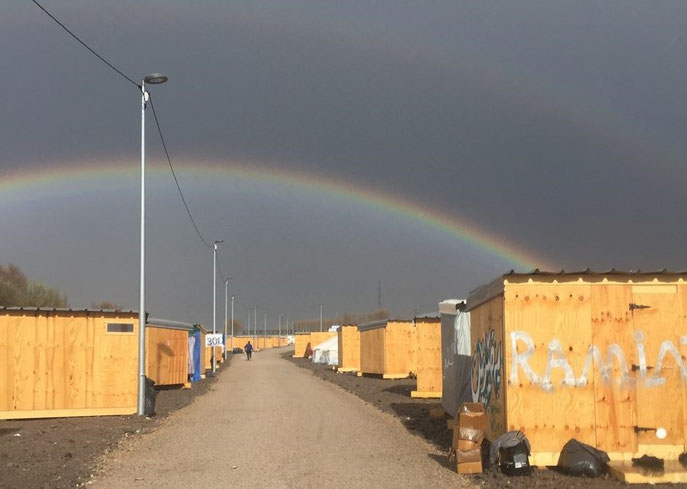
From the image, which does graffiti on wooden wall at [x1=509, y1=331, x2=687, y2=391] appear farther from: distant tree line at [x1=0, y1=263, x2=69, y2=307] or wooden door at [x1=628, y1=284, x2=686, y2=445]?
distant tree line at [x1=0, y1=263, x2=69, y2=307]

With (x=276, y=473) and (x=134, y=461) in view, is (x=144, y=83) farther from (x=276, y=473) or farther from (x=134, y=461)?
(x=276, y=473)

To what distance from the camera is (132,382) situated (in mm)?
20719

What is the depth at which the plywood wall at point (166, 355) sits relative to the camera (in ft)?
93.2

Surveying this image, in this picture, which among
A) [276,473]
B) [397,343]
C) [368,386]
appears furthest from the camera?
[397,343]

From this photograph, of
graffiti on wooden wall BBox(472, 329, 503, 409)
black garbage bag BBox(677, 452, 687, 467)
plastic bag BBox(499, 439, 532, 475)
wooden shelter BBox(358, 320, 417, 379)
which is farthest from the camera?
wooden shelter BBox(358, 320, 417, 379)

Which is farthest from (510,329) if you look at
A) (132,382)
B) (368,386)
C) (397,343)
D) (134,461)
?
(397,343)

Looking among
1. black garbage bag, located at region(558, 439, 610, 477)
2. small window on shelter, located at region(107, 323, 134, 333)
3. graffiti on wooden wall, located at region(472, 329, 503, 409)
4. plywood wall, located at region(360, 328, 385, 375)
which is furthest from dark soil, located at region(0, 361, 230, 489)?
plywood wall, located at region(360, 328, 385, 375)

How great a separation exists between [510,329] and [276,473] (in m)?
4.27

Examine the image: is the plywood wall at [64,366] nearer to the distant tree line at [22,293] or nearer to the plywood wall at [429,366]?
the plywood wall at [429,366]

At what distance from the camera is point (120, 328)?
68.5 ft

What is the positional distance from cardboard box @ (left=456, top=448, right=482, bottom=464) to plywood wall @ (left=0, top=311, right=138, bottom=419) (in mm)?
11809

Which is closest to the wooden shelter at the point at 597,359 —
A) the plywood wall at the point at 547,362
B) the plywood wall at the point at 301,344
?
the plywood wall at the point at 547,362

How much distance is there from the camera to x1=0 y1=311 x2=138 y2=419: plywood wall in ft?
64.4

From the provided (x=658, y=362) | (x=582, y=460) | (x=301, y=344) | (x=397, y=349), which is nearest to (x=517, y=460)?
(x=582, y=460)
